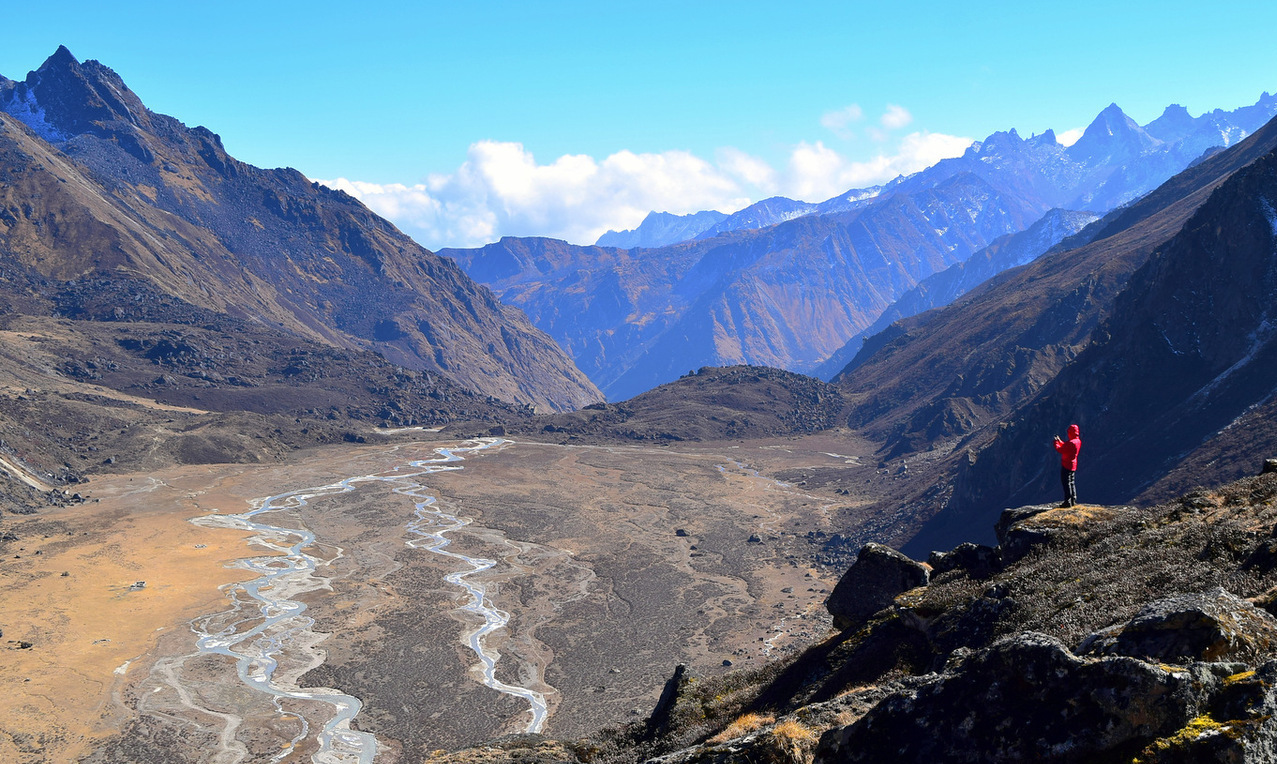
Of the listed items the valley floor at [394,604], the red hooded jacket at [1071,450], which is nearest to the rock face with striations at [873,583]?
the red hooded jacket at [1071,450]

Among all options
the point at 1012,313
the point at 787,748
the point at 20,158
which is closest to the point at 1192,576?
the point at 787,748

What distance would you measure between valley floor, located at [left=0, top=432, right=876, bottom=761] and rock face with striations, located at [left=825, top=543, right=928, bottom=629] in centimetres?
933

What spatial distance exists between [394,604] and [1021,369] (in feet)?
358

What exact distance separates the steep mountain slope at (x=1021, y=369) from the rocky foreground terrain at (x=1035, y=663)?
4934cm

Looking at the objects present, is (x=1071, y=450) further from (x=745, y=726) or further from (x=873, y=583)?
(x=745, y=726)

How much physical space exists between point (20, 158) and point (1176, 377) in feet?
749

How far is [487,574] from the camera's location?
226ft

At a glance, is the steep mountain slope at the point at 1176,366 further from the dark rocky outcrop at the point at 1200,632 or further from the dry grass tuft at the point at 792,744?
the dry grass tuft at the point at 792,744

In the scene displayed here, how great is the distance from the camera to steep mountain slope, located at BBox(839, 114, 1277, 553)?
254 ft

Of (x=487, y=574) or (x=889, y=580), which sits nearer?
(x=889, y=580)

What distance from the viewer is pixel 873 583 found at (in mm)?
20734

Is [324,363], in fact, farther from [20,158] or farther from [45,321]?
[20,158]

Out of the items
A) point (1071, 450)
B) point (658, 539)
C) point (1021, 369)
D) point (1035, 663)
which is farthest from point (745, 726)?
point (1021, 369)

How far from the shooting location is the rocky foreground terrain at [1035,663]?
303 inches
